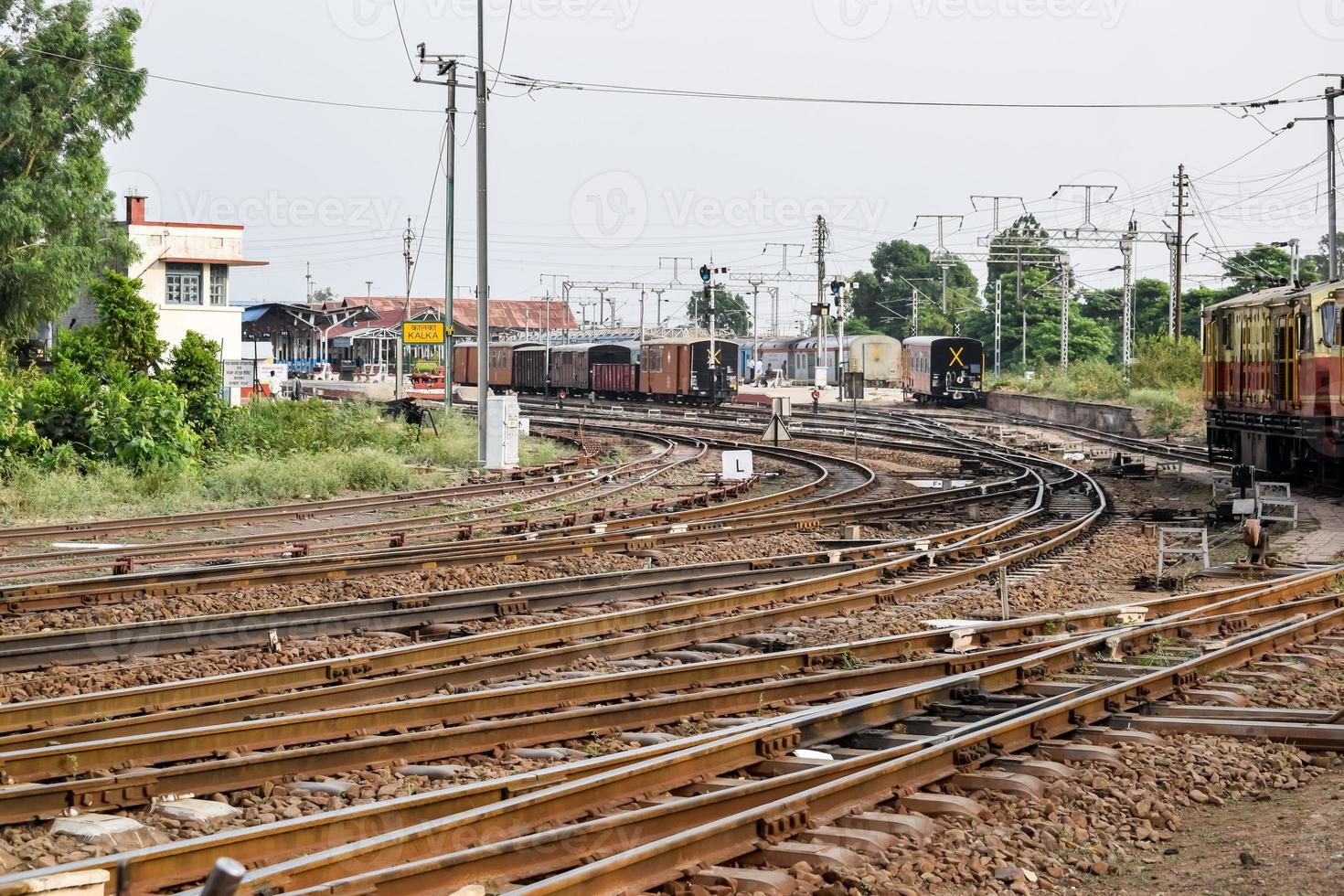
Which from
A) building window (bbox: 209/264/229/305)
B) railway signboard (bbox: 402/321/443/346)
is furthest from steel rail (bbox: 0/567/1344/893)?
building window (bbox: 209/264/229/305)

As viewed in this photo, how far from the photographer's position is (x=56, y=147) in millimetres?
44656

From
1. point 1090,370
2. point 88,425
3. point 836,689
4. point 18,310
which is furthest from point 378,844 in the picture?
point 1090,370

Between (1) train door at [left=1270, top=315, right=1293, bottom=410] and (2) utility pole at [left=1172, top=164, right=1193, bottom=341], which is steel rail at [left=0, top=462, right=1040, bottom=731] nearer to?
(1) train door at [left=1270, top=315, right=1293, bottom=410]

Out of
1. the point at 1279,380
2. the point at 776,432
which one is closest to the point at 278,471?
the point at 776,432

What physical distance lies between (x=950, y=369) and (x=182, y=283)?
3047 centimetres

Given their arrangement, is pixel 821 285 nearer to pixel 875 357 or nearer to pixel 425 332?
pixel 875 357

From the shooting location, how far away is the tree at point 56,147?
42281 millimetres

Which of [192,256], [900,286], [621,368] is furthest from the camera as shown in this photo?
[900,286]

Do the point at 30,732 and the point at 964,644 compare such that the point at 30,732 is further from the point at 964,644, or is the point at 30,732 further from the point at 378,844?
the point at 964,644

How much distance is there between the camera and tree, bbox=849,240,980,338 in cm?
12475

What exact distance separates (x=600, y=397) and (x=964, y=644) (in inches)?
2444

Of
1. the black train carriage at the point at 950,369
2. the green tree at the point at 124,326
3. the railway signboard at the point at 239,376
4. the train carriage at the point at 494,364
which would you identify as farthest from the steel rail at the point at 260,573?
the train carriage at the point at 494,364

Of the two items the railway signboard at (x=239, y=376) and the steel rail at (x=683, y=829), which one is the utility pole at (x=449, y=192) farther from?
the steel rail at (x=683, y=829)

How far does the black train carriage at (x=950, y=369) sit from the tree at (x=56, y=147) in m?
32.0
